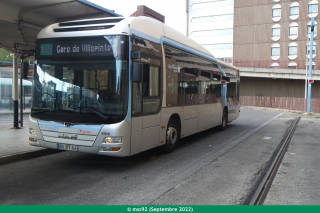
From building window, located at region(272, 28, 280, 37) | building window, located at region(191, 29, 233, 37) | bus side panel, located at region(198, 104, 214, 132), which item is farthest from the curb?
building window, located at region(191, 29, 233, 37)

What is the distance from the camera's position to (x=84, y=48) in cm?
607

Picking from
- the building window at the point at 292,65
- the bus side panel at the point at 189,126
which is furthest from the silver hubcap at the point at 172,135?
the building window at the point at 292,65

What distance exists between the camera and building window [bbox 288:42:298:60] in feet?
147

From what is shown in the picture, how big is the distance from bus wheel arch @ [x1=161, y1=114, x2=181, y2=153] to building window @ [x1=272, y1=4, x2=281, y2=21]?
43.9m

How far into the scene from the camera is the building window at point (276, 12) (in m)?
45.8

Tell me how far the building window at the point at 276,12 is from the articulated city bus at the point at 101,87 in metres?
44.2

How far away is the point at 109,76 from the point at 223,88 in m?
7.71

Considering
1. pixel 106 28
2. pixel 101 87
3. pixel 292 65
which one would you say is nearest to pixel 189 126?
pixel 101 87

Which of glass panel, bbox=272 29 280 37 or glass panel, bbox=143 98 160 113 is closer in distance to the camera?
glass panel, bbox=143 98 160 113

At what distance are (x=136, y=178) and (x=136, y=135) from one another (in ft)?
3.07

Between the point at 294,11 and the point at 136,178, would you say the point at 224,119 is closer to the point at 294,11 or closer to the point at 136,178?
the point at 136,178

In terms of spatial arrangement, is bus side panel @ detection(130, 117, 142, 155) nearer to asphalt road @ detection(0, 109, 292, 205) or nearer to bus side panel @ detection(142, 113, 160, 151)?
bus side panel @ detection(142, 113, 160, 151)

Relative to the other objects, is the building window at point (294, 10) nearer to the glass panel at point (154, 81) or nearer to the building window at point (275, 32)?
the building window at point (275, 32)

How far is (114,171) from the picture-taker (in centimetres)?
628
